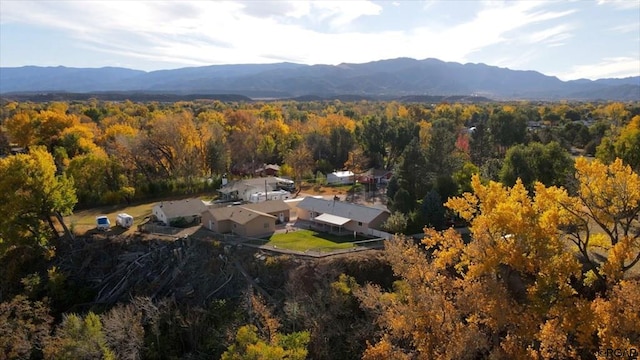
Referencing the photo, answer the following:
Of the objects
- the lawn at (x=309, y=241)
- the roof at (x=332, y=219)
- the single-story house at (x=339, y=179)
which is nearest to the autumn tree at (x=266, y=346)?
the lawn at (x=309, y=241)

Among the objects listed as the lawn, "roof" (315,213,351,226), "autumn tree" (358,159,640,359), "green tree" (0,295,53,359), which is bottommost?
"green tree" (0,295,53,359)

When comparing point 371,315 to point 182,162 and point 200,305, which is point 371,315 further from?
point 182,162

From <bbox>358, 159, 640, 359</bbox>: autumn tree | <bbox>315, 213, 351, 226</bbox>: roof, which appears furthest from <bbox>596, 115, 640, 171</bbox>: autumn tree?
<bbox>358, 159, 640, 359</bbox>: autumn tree

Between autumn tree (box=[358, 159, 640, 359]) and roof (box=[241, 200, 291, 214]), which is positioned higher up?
autumn tree (box=[358, 159, 640, 359])

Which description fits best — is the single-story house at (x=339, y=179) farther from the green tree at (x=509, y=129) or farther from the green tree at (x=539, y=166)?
the green tree at (x=509, y=129)

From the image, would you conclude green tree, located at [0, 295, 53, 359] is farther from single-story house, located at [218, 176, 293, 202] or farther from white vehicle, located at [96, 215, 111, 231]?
single-story house, located at [218, 176, 293, 202]

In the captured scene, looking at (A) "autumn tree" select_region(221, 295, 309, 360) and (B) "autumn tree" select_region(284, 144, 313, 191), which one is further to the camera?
(B) "autumn tree" select_region(284, 144, 313, 191)

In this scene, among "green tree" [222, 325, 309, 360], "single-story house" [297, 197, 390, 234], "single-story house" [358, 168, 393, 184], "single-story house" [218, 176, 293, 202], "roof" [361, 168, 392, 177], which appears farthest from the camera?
"roof" [361, 168, 392, 177]

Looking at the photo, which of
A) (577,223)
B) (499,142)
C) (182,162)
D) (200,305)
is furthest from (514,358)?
(499,142)
